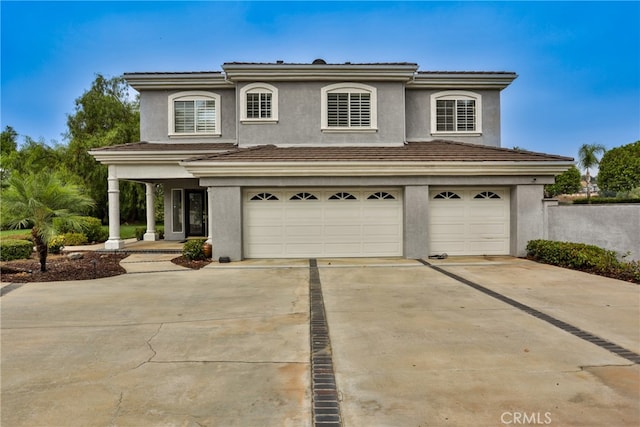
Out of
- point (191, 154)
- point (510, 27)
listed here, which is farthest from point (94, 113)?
point (510, 27)

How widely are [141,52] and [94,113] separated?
209 inches

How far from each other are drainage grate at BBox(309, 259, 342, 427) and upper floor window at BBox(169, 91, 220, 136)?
1093 centimetres

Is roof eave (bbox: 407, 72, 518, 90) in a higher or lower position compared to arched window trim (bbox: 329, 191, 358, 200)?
higher

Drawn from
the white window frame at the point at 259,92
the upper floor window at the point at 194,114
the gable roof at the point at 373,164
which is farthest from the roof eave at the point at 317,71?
the gable roof at the point at 373,164

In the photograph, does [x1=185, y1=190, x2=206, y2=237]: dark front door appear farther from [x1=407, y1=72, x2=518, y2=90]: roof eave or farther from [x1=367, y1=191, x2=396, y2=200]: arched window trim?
[x1=407, y1=72, x2=518, y2=90]: roof eave

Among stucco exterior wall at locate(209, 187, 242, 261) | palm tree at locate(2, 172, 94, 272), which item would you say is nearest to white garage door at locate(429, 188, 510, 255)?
stucco exterior wall at locate(209, 187, 242, 261)

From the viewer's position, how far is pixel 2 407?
11.0ft

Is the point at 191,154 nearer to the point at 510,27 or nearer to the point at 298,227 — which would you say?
the point at 298,227

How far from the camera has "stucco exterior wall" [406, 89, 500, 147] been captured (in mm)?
14977

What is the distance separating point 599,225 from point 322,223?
795 centimetres

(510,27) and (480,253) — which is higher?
(510,27)

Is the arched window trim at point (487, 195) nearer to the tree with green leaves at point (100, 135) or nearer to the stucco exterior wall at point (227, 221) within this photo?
the stucco exterior wall at point (227, 221)

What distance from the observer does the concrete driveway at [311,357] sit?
→ 325 cm

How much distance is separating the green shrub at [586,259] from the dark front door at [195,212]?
45.9ft
